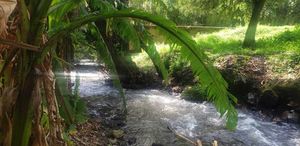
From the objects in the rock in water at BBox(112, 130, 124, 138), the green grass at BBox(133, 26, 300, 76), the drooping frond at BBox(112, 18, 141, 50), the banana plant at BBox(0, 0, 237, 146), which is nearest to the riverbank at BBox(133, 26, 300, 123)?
the green grass at BBox(133, 26, 300, 76)

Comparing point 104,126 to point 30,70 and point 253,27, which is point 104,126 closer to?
point 30,70

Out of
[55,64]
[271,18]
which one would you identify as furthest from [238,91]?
[271,18]

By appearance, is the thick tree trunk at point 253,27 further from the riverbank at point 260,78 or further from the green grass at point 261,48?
the riverbank at point 260,78

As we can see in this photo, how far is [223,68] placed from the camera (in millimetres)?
8672

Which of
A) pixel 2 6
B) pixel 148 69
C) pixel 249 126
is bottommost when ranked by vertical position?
pixel 249 126

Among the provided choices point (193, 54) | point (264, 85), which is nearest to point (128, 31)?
point (193, 54)

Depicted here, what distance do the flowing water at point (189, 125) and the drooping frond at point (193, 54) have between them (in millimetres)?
3649

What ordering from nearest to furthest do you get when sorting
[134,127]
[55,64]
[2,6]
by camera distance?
[2,6] → [55,64] → [134,127]

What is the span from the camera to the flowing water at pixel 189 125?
5891 millimetres

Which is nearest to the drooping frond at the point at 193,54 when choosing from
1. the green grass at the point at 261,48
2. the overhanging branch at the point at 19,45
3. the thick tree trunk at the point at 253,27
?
the overhanging branch at the point at 19,45

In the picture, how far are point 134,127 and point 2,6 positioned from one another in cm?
508

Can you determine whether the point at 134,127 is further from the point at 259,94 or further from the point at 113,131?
the point at 259,94

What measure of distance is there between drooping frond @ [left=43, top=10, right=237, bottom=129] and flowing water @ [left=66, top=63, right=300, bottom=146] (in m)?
3.65

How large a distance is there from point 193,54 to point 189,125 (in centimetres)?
489
